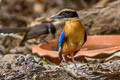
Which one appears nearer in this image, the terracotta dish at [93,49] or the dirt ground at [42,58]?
the dirt ground at [42,58]

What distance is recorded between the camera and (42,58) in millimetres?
4277

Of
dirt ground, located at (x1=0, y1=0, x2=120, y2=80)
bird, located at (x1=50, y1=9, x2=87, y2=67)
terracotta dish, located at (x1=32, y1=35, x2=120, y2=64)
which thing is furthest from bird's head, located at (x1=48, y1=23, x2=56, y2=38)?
bird, located at (x1=50, y1=9, x2=87, y2=67)

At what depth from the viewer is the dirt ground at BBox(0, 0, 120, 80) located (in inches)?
101

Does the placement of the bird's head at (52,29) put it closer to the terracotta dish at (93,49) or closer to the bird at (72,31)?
the terracotta dish at (93,49)

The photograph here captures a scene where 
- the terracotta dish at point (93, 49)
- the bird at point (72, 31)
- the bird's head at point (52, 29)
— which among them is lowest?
the bird's head at point (52, 29)

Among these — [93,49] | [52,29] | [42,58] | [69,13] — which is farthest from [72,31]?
[52,29]

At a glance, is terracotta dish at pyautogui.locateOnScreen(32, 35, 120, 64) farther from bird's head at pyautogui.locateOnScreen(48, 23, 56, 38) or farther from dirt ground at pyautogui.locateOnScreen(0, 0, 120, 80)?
bird's head at pyautogui.locateOnScreen(48, 23, 56, 38)

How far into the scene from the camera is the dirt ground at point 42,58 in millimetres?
2564

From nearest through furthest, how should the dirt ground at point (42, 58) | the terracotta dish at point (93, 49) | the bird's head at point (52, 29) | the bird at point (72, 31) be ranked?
the dirt ground at point (42, 58) → the bird at point (72, 31) → the terracotta dish at point (93, 49) → the bird's head at point (52, 29)

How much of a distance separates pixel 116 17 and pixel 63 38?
122 inches

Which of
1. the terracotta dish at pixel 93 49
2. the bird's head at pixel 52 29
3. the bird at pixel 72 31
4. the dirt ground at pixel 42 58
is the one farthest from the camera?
the bird's head at pixel 52 29

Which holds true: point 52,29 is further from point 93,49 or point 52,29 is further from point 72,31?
point 72,31

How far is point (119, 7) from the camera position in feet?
20.4

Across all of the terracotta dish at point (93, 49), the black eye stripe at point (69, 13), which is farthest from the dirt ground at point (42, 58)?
the black eye stripe at point (69, 13)
